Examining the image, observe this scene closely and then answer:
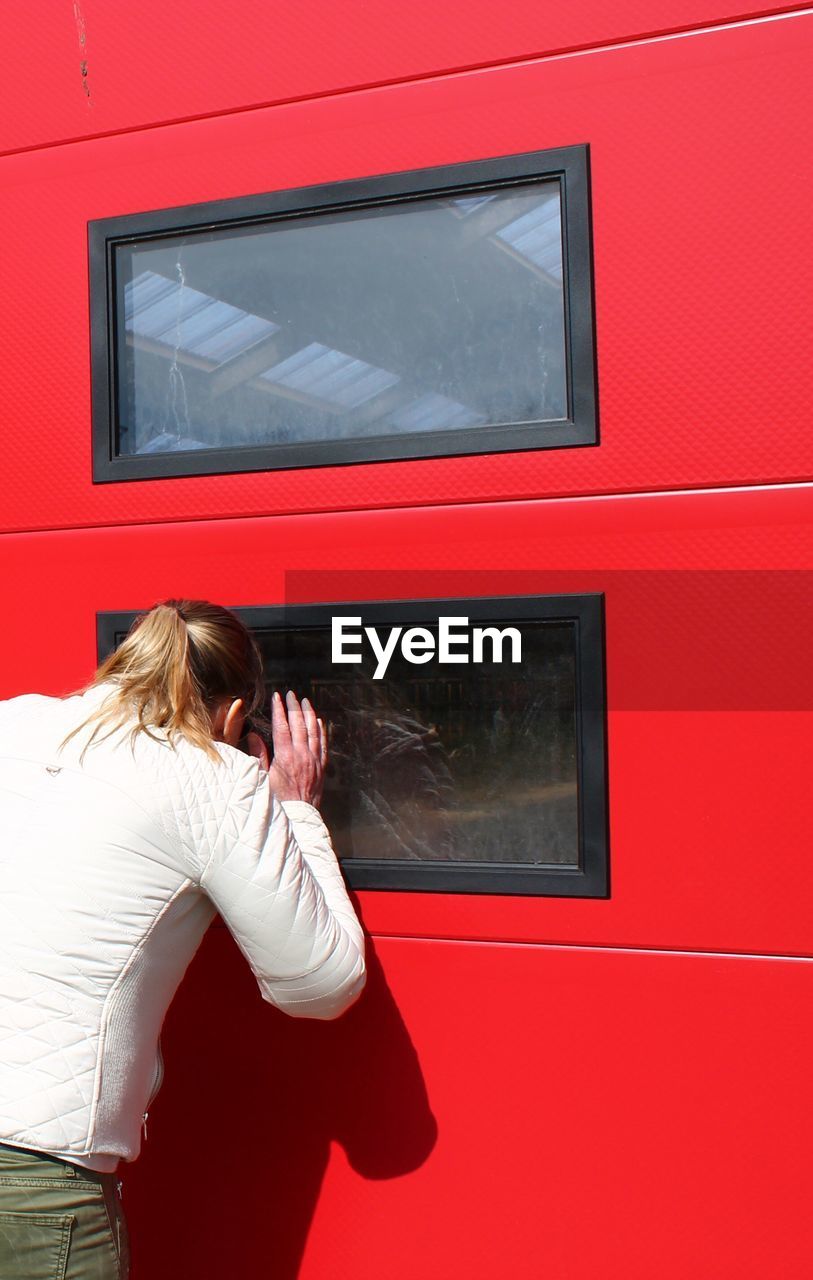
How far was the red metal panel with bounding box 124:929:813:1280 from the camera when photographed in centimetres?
164

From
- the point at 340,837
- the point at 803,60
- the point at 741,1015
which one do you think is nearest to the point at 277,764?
the point at 340,837

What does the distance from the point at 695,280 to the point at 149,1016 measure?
1266 mm

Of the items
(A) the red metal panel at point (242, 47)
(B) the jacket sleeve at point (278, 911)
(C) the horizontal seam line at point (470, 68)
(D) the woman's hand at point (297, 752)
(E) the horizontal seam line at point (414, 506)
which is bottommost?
(B) the jacket sleeve at point (278, 911)

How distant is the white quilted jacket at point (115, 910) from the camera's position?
1.42 meters

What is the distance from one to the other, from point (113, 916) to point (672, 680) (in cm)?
83

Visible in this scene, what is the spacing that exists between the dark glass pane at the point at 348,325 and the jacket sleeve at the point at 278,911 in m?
0.68

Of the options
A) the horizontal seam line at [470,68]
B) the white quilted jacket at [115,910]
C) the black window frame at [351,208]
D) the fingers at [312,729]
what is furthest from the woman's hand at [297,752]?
the horizontal seam line at [470,68]

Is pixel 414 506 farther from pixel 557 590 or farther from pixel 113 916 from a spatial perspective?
pixel 113 916

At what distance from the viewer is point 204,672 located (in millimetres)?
1583

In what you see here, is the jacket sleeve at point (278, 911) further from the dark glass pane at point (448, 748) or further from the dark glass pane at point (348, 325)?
the dark glass pane at point (348, 325)

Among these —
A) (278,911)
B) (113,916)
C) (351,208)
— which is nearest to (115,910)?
(113,916)

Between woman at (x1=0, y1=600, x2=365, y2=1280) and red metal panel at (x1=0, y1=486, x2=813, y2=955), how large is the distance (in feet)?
1.15

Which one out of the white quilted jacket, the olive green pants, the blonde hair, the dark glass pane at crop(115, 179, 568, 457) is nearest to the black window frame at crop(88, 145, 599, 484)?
the dark glass pane at crop(115, 179, 568, 457)

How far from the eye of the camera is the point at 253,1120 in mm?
1887
